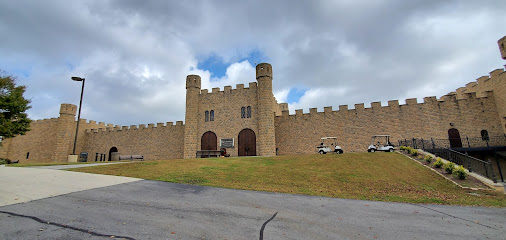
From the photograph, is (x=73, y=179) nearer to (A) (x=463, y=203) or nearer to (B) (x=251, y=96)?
(A) (x=463, y=203)

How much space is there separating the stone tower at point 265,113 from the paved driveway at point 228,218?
50.9 ft

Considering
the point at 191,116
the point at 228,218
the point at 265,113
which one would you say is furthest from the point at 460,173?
the point at 191,116

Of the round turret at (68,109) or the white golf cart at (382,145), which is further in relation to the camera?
the round turret at (68,109)

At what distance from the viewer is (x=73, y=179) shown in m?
10.6

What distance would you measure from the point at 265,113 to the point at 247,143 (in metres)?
3.90

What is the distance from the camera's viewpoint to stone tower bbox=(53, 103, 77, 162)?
33.8 m

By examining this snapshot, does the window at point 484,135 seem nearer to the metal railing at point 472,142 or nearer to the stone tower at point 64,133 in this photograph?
the metal railing at point 472,142

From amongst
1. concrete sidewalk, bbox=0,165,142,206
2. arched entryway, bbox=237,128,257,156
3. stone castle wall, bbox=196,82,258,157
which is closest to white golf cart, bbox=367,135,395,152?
arched entryway, bbox=237,128,257,156

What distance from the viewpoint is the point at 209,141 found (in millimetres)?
26938

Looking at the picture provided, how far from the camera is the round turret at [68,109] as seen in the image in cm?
3459

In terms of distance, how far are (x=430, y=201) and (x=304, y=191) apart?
16.1 feet

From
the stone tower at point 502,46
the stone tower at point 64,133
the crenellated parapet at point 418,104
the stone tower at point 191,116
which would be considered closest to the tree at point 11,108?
the stone tower at point 64,133

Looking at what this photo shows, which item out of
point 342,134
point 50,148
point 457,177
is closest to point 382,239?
point 457,177

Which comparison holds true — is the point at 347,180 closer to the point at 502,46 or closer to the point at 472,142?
the point at 472,142
